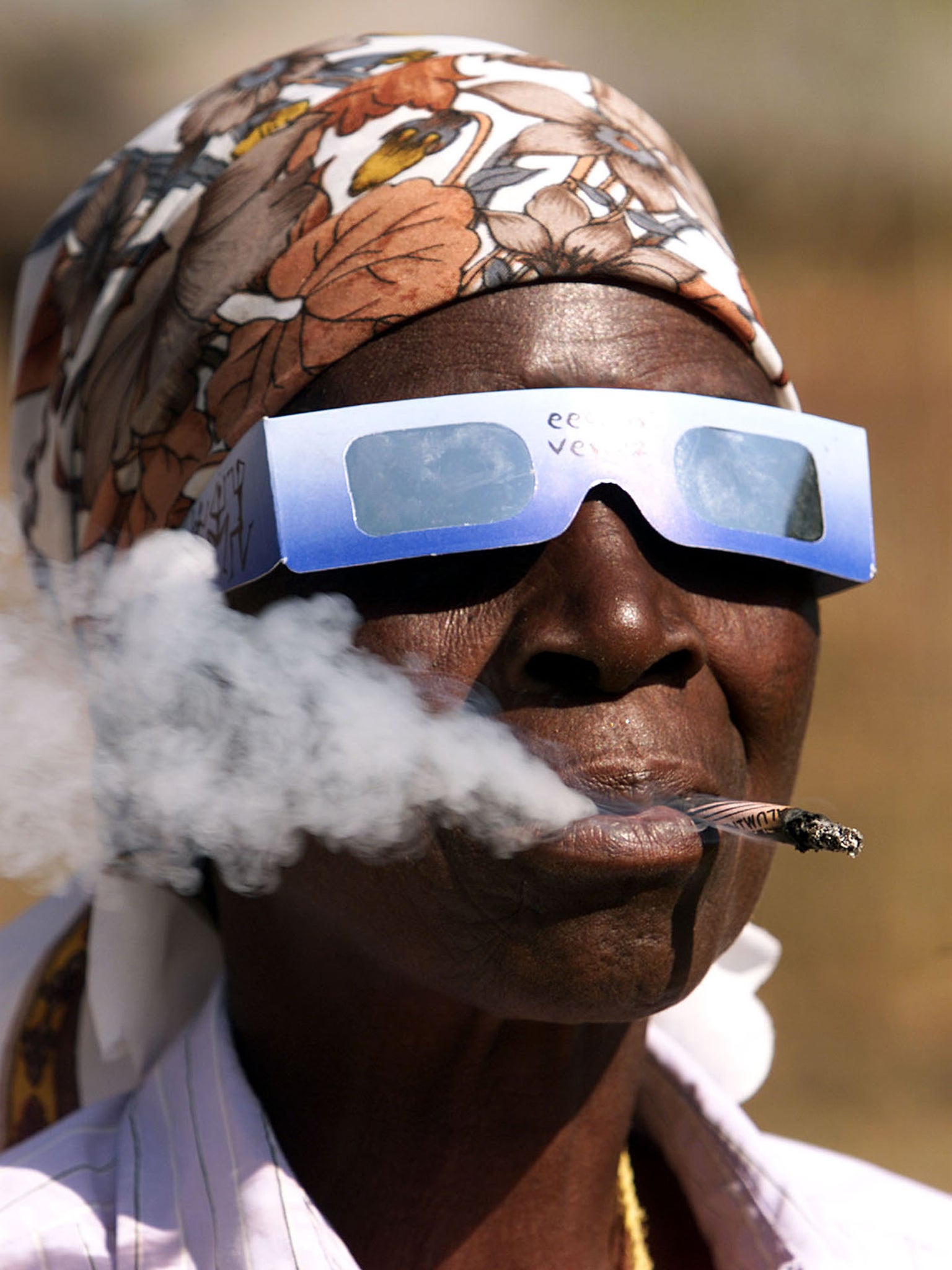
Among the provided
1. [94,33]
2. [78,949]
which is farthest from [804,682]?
[94,33]

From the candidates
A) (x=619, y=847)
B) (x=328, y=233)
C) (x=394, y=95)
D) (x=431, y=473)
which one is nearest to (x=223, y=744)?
(x=431, y=473)

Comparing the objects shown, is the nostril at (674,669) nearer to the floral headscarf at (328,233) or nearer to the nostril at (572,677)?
the nostril at (572,677)

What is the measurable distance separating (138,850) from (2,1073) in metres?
0.69

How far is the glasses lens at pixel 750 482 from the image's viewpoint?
5.91 feet

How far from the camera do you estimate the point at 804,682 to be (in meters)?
1.93

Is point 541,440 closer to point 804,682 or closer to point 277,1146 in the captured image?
point 804,682

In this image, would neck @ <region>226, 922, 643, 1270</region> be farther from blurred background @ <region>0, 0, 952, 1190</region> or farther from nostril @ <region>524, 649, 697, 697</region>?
blurred background @ <region>0, 0, 952, 1190</region>

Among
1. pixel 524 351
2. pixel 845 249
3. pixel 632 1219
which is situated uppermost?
pixel 524 351

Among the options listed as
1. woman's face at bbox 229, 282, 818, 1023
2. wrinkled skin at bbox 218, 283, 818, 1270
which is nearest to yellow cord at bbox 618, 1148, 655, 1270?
wrinkled skin at bbox 218, 283, 818, 1270

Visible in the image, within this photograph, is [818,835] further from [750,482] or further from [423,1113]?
[423,1113]

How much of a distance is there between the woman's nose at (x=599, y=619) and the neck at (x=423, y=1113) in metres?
0.49

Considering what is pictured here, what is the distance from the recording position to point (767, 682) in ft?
6.08

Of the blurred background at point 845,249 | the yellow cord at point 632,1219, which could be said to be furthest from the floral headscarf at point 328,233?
the blurred background at point 845,249

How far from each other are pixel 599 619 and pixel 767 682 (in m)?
0.33
